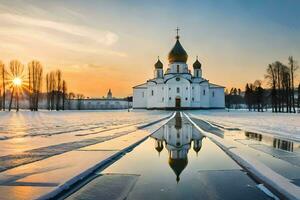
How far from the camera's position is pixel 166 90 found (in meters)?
85.4

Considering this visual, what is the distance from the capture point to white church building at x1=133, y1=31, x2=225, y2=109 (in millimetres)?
85125

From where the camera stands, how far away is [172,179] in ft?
20.9

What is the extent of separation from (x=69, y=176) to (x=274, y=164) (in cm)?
529

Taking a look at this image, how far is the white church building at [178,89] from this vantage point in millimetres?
85125

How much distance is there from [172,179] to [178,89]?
79.4 meters

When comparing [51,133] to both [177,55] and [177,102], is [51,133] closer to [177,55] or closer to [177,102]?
[177,102]

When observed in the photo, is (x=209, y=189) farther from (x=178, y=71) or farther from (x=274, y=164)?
(x=178, y=71)

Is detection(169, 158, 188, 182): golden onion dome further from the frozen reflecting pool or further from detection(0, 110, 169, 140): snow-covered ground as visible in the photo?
detection(0, 110, 169, 140): snow-covered ground

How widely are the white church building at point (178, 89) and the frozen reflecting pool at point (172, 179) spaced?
2977 inches

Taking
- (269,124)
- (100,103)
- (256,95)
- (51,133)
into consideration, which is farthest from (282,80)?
(100,103)

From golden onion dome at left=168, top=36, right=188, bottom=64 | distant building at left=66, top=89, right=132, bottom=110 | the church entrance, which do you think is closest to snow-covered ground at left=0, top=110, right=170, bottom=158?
the church entrance

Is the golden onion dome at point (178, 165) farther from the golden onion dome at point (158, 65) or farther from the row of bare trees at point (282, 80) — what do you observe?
the golden onion dome at point (158, 65)

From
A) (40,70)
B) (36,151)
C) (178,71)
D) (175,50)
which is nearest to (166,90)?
(178,71)

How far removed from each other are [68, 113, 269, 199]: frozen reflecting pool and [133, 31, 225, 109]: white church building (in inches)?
2977
